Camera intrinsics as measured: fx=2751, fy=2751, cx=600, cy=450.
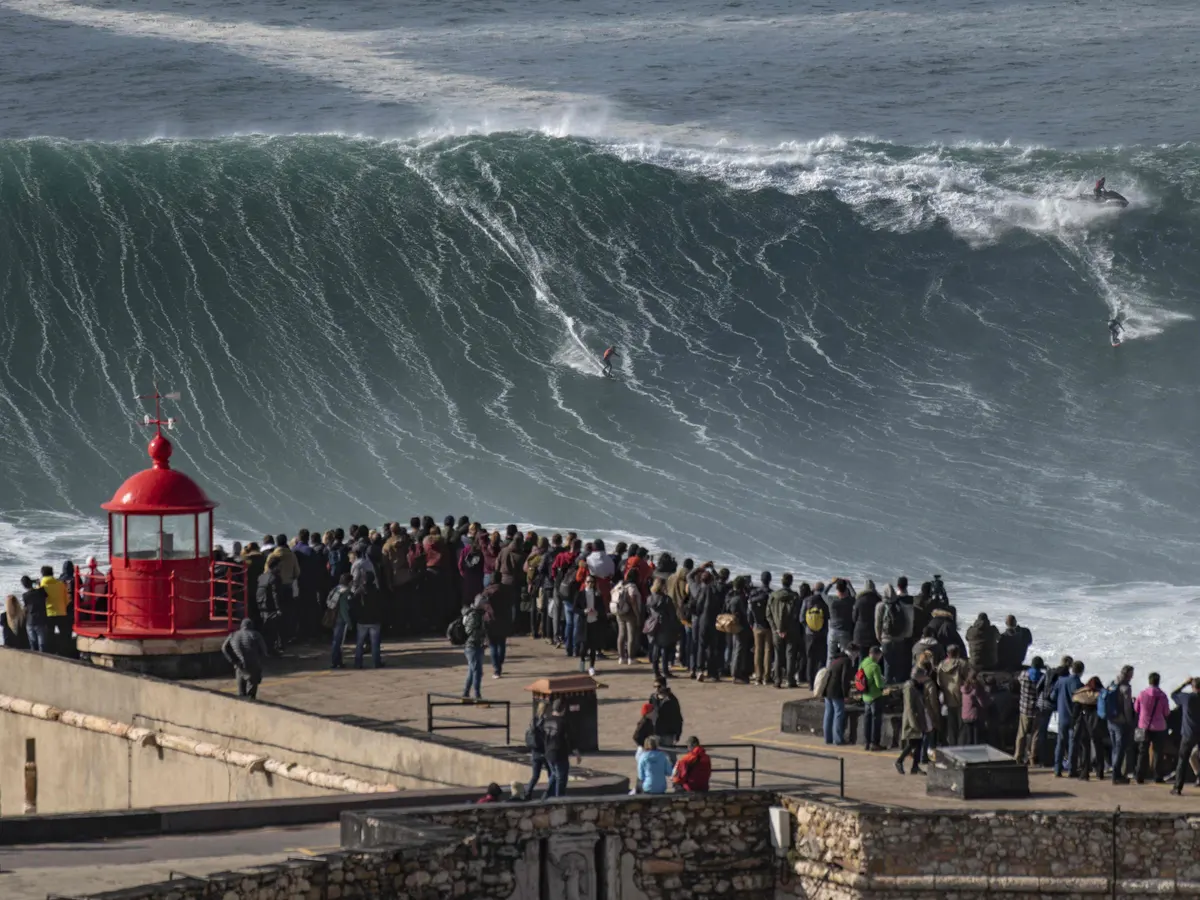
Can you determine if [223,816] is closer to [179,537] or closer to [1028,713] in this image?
[179,537]

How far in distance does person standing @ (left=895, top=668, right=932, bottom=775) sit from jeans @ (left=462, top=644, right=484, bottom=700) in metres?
4.41

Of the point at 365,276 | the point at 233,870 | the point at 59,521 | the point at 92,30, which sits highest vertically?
the point at 92,30

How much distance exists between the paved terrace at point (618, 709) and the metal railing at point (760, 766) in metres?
0.05

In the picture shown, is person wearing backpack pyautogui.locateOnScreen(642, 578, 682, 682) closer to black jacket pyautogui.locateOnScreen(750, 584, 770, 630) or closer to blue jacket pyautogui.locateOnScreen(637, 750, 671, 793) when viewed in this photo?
black jacket pyautogui.locateOnScreen(750, 584, 770, 630)

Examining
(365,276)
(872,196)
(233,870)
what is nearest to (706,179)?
(872,196)

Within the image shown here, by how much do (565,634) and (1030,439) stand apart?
19.1 m

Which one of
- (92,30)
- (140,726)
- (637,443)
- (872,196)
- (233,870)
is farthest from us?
(92,30)

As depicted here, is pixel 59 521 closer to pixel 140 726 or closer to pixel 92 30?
pixel 140 726

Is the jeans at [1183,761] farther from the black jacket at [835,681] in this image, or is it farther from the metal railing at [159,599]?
the metal railing at [159,599]

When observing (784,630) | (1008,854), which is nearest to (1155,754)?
(1008,854)

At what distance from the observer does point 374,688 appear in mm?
26156

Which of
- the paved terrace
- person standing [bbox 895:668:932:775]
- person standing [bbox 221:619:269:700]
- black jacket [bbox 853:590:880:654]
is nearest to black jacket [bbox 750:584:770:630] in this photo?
the paved terrace

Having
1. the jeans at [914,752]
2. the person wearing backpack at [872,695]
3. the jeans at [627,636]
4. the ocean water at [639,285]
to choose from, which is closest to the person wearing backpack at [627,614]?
the jeans at [627,636]

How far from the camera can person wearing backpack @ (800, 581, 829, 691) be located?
2514 centimetres
